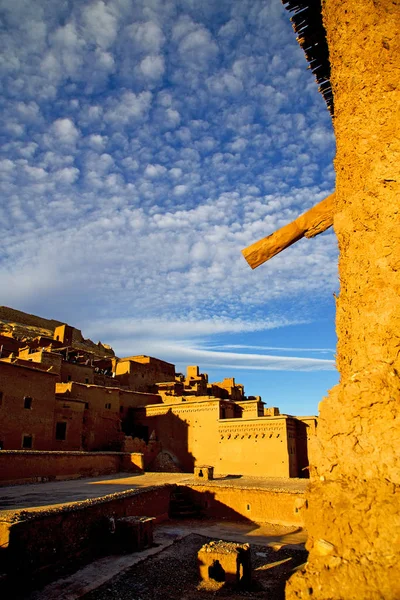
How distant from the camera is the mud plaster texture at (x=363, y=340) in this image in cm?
222

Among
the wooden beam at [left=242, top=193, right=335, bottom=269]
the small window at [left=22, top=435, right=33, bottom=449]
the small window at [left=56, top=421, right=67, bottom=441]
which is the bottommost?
the small window at [left=22, top=435, right=33, bottom=449]

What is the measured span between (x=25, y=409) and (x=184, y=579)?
45.6ft

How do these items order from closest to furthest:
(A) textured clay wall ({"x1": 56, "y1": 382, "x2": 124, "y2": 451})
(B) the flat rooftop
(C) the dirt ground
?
(C) the dirt ground
(B) the flat rooftop
(A) textured clay wall ({"x1": 56, "y1": 382, "x2": 124, "y2": 451})

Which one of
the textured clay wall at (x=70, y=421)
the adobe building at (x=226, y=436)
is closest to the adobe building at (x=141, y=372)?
the adobe building at (x=226, y=436)

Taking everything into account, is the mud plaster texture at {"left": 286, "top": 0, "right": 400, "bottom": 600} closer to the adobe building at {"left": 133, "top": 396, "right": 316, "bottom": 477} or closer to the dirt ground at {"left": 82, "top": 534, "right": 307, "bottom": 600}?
the dirt ground at {"left": 82, "top": 534, "right": 307, "bottom": 600}

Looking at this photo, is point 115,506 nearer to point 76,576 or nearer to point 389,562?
point 76,576

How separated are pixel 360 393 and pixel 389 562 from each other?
90cm

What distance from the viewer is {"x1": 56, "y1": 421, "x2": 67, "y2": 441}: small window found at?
74.8 feet

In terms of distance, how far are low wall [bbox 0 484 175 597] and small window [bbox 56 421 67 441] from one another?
1073cm

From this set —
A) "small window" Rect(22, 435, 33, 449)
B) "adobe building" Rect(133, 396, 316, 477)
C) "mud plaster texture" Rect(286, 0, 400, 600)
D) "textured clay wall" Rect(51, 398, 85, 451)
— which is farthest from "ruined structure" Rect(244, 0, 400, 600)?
"textured clay wall" Rect(51, 398, 85, 451)

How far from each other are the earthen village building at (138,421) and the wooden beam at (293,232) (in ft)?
64.0

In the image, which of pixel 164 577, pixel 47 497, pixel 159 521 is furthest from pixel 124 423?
pixel 164 577

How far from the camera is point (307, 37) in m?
4.59

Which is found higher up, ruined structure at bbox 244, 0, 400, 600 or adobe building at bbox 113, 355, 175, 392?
adobe building at bbox 113, 355, 175, 392
